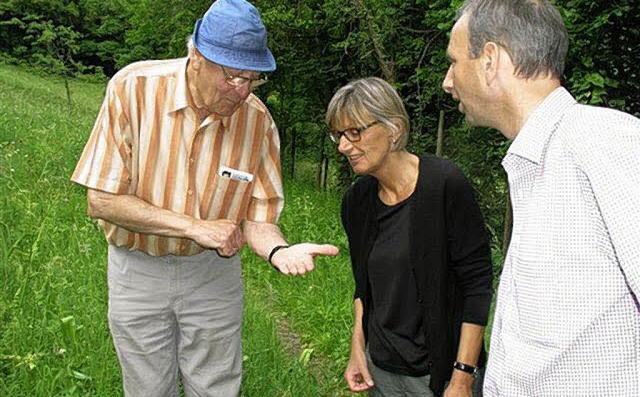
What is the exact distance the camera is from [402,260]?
109 inches

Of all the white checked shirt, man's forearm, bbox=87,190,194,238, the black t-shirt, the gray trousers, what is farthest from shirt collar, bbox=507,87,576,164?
the gray trousers

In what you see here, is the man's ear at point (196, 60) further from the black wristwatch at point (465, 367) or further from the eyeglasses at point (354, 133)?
the black wristwatch at point (465, 367)

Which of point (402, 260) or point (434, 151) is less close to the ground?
point (402, 260)

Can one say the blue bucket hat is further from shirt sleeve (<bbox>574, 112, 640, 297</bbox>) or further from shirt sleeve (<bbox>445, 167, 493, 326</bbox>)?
shirt sleeve (<bbox>574, 112, 640, 297</bbox>)

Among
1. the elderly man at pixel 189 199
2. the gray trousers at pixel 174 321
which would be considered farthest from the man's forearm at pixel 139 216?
the gray trousers at pixel 174 321

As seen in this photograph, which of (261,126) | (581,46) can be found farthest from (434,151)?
(261,126)

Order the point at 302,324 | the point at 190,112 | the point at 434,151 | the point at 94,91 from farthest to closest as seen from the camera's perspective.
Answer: the point at 94,91 → the point at 434,151 → the point at 302,324 → the point at 190,112

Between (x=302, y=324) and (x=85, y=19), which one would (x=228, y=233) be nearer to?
(x=302, y=324)

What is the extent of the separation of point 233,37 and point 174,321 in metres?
1.20

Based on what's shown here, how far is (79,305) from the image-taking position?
4.71 meters

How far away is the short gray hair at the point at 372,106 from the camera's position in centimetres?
284

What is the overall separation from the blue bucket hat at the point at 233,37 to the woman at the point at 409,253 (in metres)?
0.38

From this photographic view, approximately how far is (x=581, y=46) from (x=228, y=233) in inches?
178

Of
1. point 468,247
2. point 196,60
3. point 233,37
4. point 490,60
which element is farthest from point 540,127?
point 196,60
